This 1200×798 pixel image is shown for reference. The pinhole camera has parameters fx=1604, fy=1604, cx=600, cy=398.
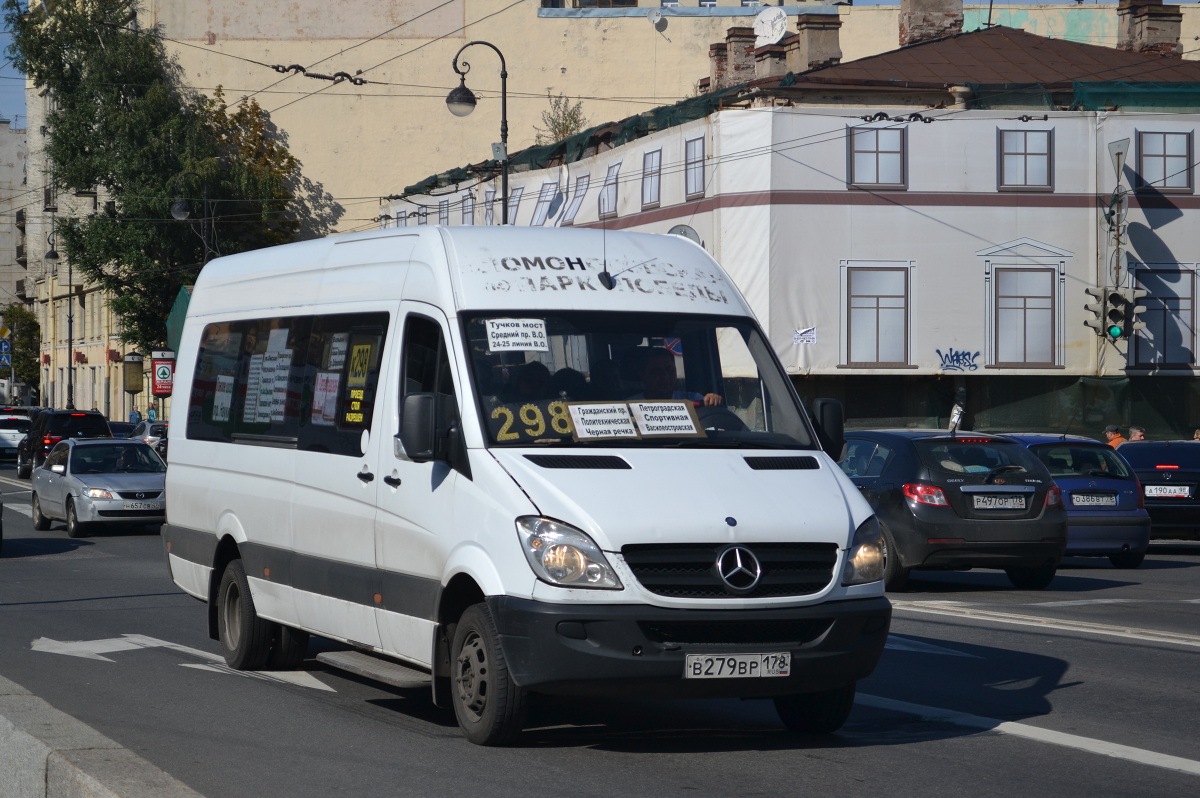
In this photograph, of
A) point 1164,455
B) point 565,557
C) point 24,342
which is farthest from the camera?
point 24,342

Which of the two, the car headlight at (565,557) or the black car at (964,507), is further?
the black car at (964,507)

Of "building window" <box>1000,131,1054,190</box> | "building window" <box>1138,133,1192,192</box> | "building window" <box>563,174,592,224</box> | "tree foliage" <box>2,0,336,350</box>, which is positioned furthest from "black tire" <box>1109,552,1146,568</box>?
"tree foliage" <box>2,0,336,350</box>

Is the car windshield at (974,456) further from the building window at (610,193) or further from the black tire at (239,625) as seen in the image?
the building window at (610,193)

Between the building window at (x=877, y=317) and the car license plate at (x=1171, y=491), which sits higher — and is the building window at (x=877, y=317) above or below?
above

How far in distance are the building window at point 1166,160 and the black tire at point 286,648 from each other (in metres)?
31.8

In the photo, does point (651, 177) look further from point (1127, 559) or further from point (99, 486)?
point (1127, 559)

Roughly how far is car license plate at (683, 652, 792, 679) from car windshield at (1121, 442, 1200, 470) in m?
16.5

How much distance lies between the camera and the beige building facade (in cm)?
5862

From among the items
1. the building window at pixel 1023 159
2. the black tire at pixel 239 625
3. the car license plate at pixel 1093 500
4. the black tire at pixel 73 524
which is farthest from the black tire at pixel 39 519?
the building window at pixel 1023 159

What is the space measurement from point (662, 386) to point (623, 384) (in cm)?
21

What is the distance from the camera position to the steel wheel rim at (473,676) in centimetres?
719

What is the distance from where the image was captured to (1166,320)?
37.5 m

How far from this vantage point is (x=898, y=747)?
7555 mm

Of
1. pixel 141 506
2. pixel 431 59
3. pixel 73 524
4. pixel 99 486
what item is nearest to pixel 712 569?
pixel 141 506
